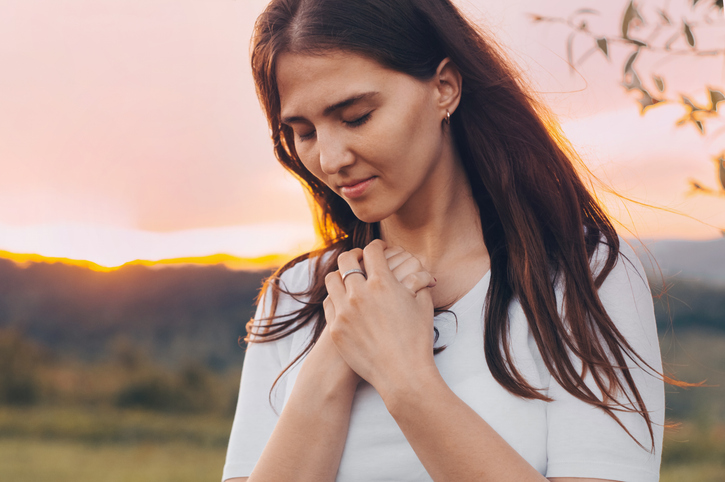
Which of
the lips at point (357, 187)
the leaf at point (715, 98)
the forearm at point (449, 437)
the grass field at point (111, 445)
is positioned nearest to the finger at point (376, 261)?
the lips at point (357, 187)

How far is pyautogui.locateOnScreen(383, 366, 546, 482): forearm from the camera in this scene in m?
0.82

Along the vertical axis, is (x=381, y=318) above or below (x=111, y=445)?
above

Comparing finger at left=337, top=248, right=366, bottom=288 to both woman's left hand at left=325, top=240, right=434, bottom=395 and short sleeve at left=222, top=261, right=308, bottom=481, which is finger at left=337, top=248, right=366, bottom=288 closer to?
woman's left hand at left=325, top=240, right=434, bottom=395

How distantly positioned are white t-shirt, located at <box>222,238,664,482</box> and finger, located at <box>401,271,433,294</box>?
117 mm

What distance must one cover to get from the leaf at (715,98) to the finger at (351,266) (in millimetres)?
673

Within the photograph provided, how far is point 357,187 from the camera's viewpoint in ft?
3.41

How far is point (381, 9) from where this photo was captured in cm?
104

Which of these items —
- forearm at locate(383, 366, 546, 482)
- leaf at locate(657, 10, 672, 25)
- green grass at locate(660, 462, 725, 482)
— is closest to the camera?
forearm at locate(383, 366, 546, 482)

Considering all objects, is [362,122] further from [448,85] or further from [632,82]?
[632,82]

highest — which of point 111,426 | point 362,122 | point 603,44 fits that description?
point 603,44

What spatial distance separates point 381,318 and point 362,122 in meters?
0.35

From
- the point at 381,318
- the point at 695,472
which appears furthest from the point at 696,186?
the point at 695,472

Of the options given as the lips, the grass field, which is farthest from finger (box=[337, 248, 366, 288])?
the grass field

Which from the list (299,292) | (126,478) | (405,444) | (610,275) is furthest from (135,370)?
(610,275)
